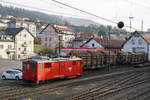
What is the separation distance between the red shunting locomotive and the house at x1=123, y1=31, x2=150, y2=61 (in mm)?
33482

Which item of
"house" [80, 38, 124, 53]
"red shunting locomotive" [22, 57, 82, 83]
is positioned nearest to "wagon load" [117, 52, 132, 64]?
"red shunting locomotive" [22, 57, 82, 83]

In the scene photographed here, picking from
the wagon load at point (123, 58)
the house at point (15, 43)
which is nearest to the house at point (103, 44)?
the wagon load at point (123, 58)

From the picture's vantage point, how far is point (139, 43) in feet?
171

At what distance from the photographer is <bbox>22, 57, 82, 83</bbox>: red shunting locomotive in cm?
1875

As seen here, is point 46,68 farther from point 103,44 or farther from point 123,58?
point 103,44

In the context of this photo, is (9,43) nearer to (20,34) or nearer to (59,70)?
(20,34)

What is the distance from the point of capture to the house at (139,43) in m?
50.4

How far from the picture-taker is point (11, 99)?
1416cm

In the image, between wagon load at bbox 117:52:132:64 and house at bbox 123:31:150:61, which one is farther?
house at bbox 123:31:150:61

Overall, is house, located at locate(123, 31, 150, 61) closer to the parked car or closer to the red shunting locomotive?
the red shunting locomotive

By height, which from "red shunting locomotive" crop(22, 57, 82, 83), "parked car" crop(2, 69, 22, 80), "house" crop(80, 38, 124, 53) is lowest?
"parked car" crop(2, 69, 22, 80)

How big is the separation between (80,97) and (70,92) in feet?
8.10

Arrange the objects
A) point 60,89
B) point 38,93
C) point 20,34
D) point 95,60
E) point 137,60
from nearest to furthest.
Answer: point 38,93, point 60,89, point 95,60, point 137,60, point 20,34

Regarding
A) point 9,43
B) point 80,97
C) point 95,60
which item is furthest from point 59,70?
point 9,43
